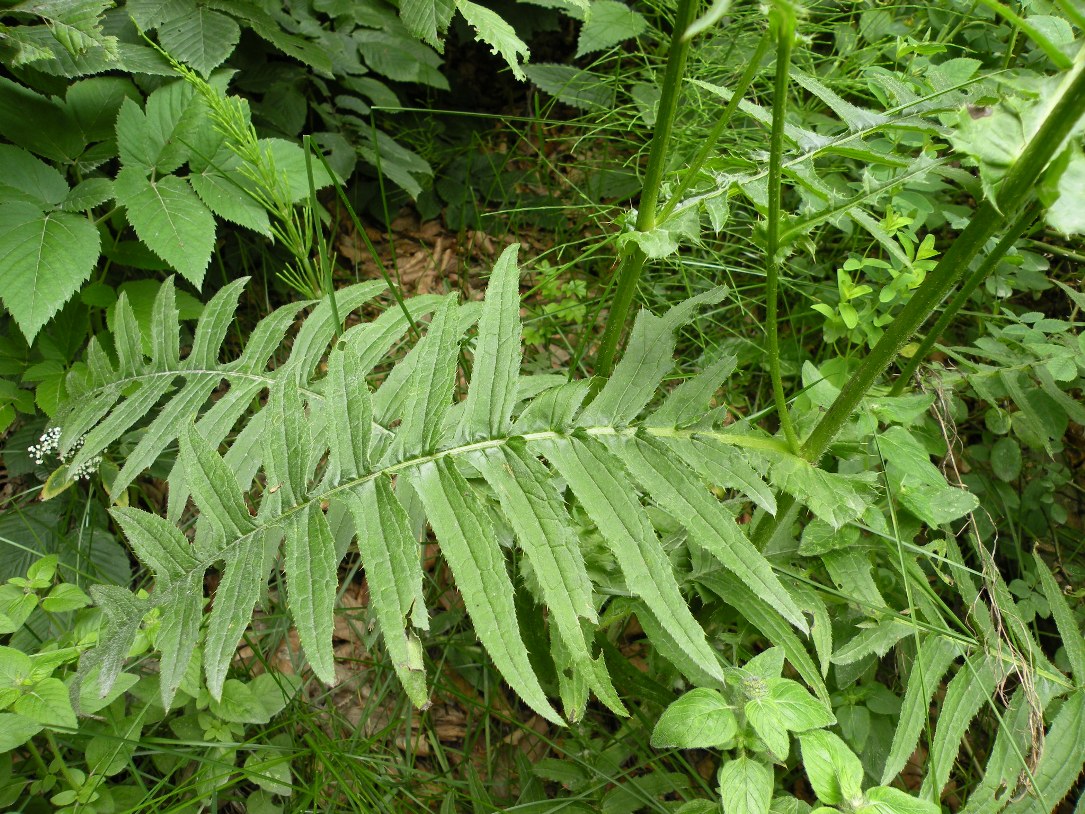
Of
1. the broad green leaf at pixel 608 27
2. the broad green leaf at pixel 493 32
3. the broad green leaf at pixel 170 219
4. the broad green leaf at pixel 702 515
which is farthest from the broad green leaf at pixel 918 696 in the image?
the broad green leaf at pixel 608 27

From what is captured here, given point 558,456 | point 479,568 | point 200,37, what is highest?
point 200,37

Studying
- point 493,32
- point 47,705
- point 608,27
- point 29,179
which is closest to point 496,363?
point 493,32

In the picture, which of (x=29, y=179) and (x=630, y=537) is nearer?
(x=630, y=537)

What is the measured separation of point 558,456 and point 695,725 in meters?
0.47

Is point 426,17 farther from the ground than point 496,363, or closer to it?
farther from the ground

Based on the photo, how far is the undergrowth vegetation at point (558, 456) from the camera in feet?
3.61

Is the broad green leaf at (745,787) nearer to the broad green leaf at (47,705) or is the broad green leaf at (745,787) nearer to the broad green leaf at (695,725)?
the broad green leaf at (695,725)

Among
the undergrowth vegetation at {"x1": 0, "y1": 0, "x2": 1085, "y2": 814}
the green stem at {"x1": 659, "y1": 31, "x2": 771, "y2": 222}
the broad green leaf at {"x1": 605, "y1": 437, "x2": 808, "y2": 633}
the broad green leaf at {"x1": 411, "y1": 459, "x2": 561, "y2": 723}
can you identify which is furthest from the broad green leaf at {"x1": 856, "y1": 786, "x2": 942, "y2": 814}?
the green stem at {"x1": 659, "y1": 31, "x2": 771, "y2": 222}

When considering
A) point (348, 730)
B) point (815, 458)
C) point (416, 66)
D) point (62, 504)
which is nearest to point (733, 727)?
point (815, 458)

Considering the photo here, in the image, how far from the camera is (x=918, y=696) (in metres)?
1.30

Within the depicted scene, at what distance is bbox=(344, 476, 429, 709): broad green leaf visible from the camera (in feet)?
3.38

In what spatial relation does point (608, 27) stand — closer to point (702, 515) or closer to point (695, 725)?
point (702, 515)

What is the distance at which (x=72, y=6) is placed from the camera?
5.88 ft

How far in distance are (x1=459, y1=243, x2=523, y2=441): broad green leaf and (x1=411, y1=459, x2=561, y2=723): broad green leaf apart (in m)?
0.09
